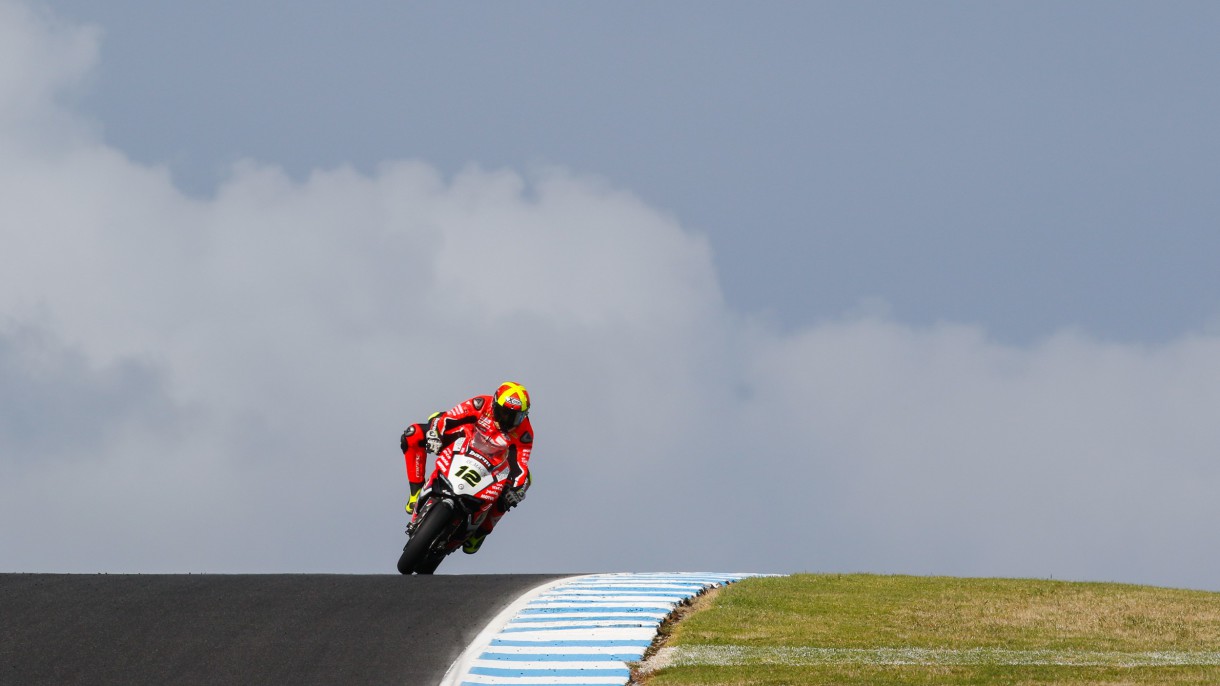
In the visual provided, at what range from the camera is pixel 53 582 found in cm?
1864

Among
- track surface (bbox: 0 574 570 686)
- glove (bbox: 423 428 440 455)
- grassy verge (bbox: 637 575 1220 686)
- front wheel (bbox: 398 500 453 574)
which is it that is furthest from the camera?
glove (bbox: 423 428 440 455)

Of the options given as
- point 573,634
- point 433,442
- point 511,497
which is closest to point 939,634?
point 573,634

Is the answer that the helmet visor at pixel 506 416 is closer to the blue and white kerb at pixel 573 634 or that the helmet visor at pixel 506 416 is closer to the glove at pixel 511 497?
the glove at pixel 511 497

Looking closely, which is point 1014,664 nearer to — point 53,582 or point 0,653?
point 0,653

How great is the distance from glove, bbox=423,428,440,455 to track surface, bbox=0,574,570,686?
2154 mm

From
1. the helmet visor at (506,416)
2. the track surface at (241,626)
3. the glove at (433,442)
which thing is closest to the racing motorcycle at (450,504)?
the glove at (433,442)

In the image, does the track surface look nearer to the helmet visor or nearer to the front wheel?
the front wheel

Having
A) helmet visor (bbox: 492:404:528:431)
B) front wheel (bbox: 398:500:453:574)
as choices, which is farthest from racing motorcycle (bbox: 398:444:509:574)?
helmet visor (bbox: 492:404:528:431)

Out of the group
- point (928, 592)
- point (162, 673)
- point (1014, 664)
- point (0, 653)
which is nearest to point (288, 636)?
point (162, 673)

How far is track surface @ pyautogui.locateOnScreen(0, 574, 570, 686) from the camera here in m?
14.0

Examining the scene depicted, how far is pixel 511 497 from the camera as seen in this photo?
20.6 meters

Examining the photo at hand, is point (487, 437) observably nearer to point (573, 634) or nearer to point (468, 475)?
point (468, 475)

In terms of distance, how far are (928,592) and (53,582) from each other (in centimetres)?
1067

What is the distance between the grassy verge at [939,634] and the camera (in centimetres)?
1428
